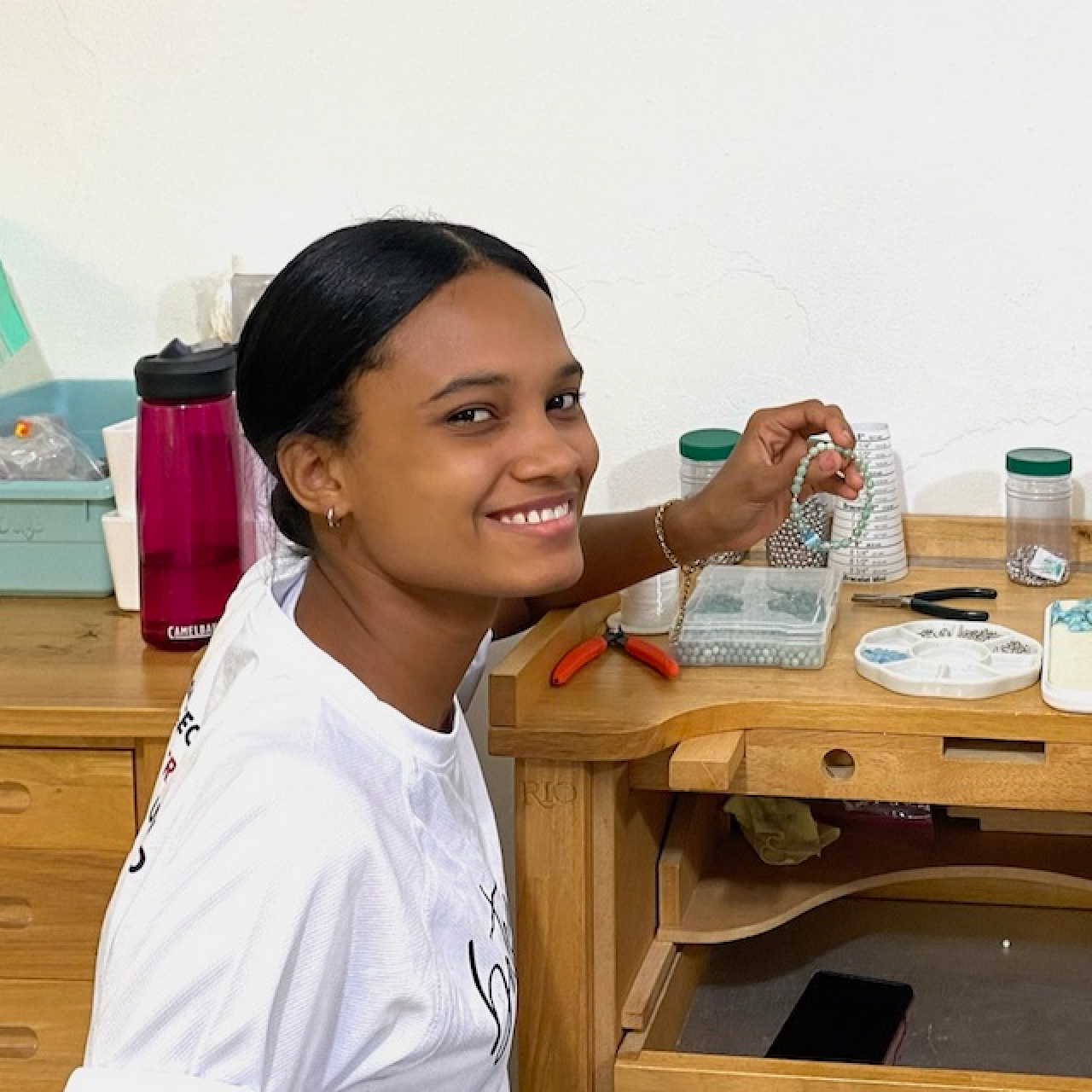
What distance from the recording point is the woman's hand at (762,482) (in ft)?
4.43

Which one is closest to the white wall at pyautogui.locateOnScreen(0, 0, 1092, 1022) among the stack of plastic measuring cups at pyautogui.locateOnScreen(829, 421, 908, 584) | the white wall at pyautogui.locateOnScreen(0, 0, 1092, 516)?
the white wall at pyautogui.locateOnScreen(0, 0, 1092, 516)

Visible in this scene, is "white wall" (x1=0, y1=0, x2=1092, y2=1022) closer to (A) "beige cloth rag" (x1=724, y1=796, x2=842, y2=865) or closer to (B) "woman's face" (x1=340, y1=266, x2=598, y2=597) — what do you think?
(A) "beige cloth rag" (x1=724, y1=796, x2=842, y2=865)

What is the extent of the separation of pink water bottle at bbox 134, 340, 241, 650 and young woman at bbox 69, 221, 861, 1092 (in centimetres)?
36

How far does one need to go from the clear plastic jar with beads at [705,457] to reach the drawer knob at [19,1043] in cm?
74

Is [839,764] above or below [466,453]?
below

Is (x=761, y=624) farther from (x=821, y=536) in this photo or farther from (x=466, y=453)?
(x=466, y=453)

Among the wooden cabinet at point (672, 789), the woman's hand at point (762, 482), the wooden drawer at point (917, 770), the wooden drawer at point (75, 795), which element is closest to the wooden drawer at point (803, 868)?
the wooden cabinet at point (672, 789)

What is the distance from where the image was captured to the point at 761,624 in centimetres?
150

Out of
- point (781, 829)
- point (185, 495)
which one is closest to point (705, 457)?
point (781, 829)

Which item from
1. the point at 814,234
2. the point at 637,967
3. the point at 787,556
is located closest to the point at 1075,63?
the point at 814,234

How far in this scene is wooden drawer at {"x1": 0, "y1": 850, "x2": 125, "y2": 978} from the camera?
1498 millimetres

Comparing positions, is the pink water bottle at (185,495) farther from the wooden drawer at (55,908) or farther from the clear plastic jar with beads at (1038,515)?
the clear plastic jar with beads at (1038,515)

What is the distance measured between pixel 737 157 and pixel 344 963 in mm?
1034

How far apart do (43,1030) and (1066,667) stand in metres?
0.88
